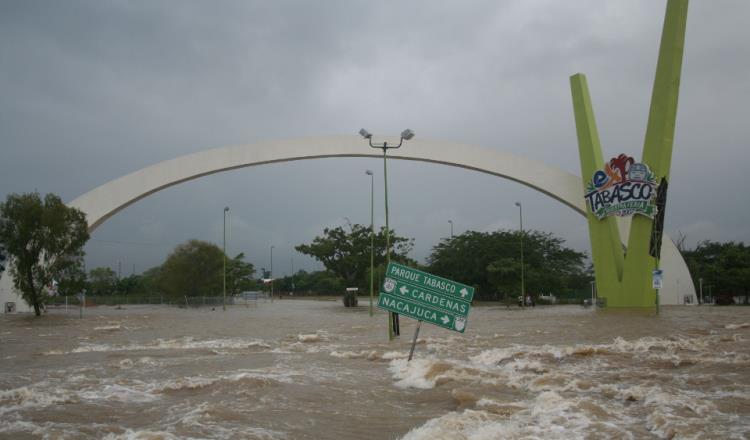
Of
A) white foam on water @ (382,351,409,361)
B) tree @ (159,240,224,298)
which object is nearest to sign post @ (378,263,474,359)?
white foam on water @ (382,351,409,361)

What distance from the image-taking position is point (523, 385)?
638 cm

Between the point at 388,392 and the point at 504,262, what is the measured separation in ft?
118

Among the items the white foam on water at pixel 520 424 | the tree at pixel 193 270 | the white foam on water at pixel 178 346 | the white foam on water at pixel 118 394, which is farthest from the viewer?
the tree at pixel 193 270

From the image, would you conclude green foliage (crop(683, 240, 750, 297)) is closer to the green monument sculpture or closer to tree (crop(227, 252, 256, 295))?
the green monument sculpture

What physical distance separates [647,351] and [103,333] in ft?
43.8

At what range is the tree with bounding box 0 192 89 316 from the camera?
26469 millimetres

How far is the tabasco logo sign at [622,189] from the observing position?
24.0 metres

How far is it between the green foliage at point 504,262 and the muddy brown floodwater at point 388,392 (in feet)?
100

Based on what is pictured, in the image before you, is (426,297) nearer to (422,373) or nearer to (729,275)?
(422,373)

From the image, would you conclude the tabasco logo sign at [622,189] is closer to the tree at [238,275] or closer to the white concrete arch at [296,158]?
the white concrete arch at [296,158]

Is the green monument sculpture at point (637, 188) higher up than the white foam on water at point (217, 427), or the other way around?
the green monument sculpture at point (637, 188)

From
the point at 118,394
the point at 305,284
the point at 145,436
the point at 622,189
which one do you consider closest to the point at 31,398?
the point at 118,394

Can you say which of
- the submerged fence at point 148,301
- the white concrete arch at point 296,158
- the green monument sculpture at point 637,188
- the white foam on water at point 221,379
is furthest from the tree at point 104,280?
the white foam on water at point 221,379

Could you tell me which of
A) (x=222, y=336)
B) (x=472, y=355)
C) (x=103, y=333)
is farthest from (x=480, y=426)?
(x=103, y=333)
